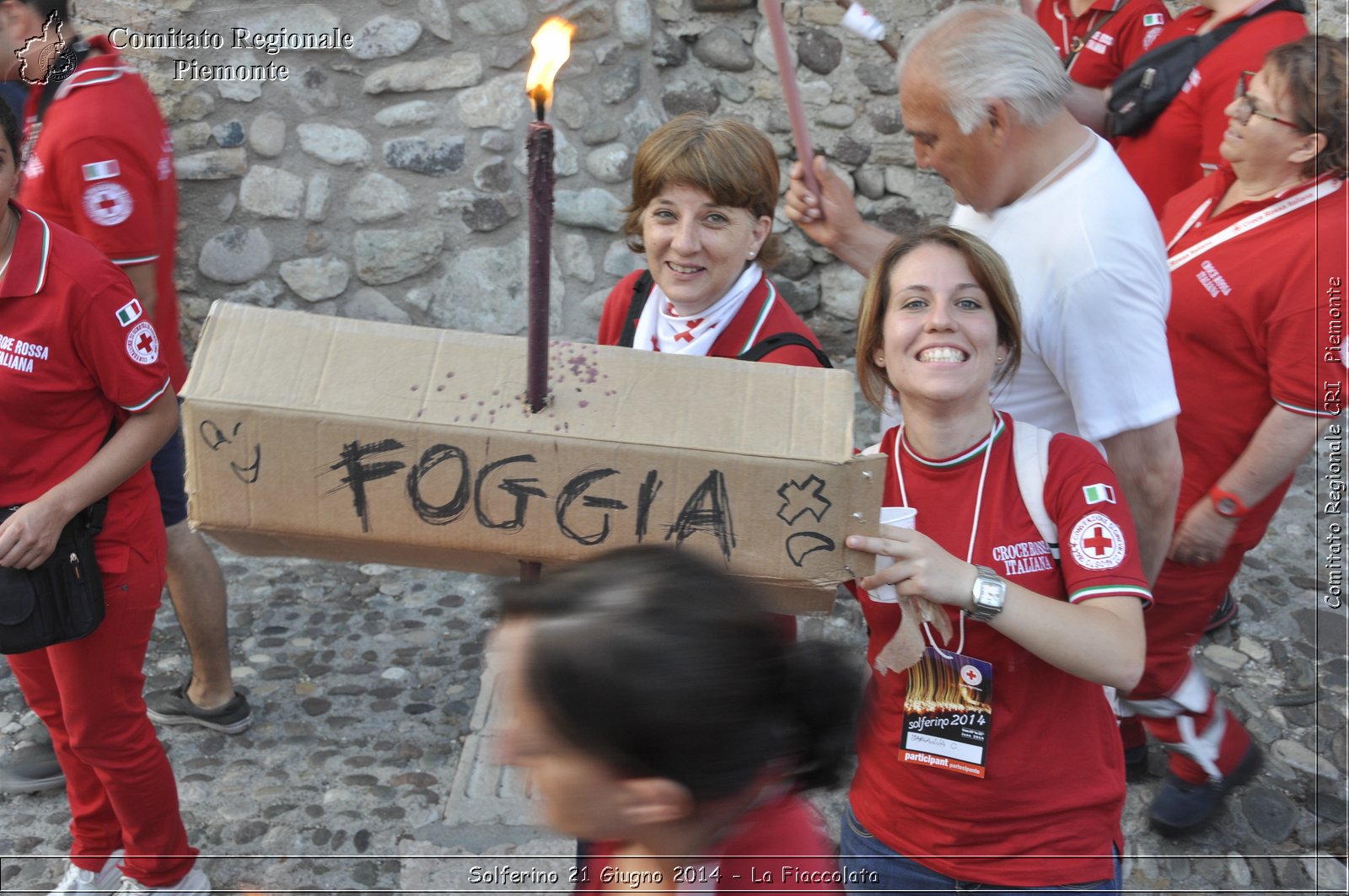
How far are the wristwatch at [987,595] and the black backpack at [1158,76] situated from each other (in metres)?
2.49

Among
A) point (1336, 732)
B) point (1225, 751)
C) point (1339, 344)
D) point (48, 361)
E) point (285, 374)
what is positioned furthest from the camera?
point (1336, 732)

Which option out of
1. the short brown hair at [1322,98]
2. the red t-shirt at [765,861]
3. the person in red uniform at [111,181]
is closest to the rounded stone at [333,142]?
the person in red uniform at [111,181]

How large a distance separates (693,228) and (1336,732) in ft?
8.21

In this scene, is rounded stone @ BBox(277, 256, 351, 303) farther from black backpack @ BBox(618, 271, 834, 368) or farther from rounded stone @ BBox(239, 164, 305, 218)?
black backpack @ BBox(618, 271, 834, 368)

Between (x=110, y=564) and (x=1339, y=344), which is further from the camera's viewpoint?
(x=1339, y=344)

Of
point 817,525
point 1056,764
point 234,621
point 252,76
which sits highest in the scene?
point 252,76

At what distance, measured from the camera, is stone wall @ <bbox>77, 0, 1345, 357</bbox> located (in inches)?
172

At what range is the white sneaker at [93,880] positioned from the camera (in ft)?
8.64

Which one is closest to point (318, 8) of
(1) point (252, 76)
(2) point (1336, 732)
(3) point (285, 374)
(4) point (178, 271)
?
(1) point (252, 76)

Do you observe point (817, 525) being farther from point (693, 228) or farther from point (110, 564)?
point (110, 564)

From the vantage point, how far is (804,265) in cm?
529

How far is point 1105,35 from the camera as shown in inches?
160

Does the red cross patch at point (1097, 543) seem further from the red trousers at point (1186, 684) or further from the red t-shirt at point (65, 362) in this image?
the red t-shirt at point (65, 362)

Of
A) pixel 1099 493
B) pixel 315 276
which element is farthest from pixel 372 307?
pixel 1099 493
